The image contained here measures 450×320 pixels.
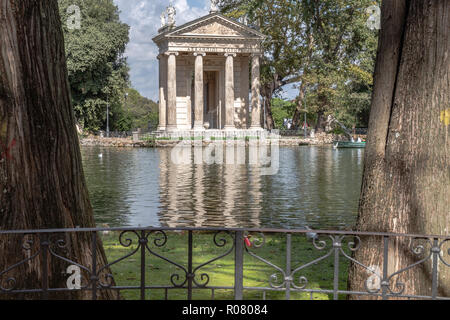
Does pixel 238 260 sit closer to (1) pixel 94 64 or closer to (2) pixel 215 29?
(2) pixel 215 29

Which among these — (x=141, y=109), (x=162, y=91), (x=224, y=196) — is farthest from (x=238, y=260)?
(x=141, y=109)

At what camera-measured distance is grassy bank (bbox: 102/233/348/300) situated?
724cm

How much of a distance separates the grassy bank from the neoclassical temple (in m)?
49.0

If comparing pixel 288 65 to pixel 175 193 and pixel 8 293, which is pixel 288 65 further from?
pixel 8 293

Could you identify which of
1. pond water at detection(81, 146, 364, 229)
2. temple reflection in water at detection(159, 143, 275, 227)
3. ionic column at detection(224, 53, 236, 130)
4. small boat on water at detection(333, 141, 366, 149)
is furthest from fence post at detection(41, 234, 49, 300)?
ionic column at detection(224, 53, 236, 130)

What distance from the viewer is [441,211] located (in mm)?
5957

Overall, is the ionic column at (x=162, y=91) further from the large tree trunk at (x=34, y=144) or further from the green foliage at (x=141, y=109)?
the large tree trunk at (x=34, y=144)

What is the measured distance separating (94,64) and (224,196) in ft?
154

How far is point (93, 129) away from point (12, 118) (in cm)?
6166

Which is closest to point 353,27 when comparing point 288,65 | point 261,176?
point 288,65

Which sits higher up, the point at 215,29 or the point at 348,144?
the point at 215,29

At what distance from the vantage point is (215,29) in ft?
196

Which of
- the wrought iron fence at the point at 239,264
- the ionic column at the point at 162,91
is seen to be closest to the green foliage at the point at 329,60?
the ionic column at the point at 162,91

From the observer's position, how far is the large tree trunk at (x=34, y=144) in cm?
560
